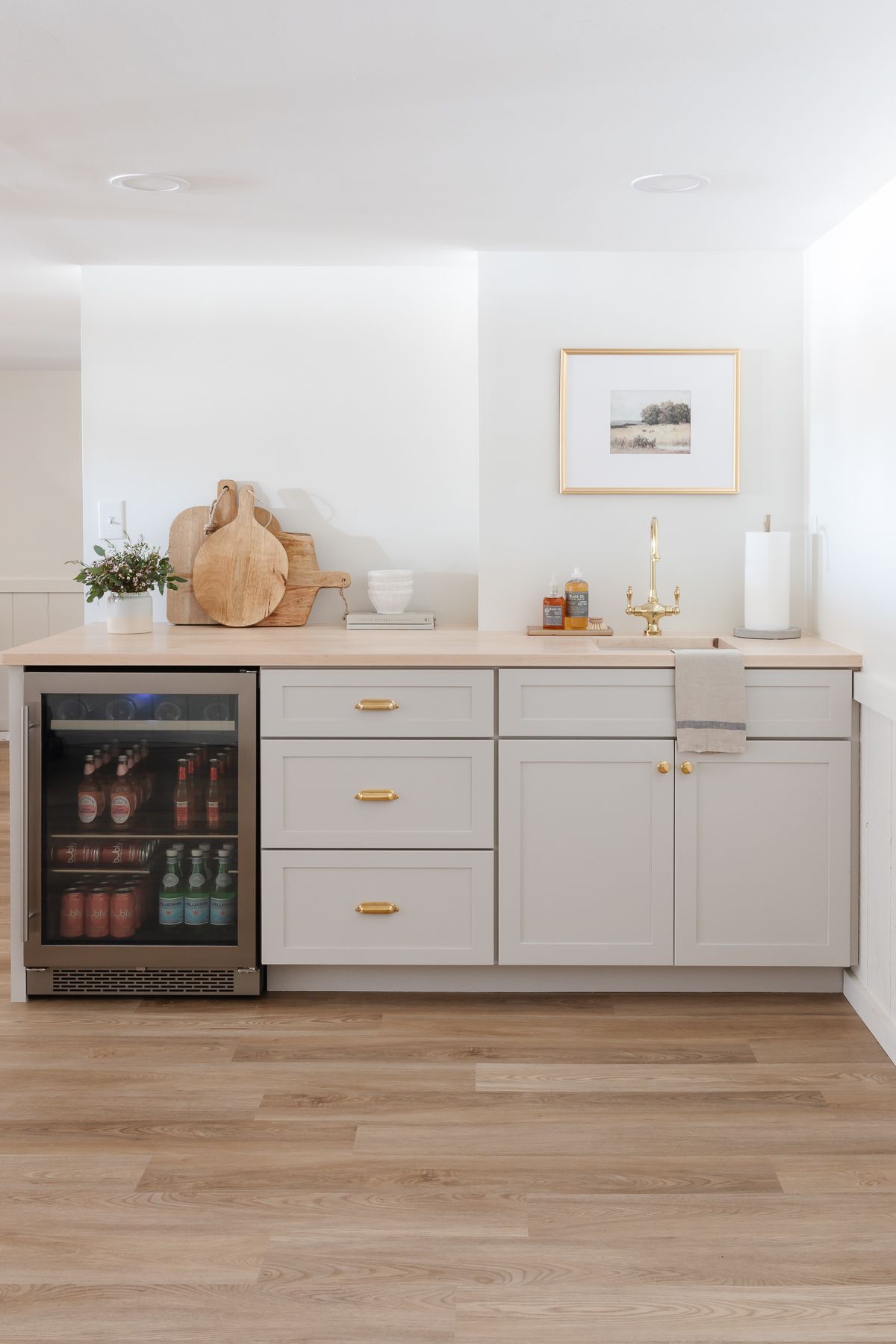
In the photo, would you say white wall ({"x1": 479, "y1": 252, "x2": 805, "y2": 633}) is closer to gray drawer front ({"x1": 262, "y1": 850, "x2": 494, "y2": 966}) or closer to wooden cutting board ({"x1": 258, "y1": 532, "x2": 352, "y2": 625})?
wooden cutting board ({"x1": 258, "y1": 532, "x2": 352, "y2": 625})

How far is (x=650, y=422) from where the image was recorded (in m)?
3.52

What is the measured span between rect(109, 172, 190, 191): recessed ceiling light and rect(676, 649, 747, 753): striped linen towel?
67.0 inches

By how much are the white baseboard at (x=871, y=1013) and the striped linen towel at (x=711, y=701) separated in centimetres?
69

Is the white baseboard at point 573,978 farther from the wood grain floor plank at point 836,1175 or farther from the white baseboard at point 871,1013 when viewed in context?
the wood grain floor plank at point 836,1175

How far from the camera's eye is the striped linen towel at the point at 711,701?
115 inches

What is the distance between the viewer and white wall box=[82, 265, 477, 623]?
3.72m

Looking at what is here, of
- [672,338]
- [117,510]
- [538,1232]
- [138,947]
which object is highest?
[672,338]

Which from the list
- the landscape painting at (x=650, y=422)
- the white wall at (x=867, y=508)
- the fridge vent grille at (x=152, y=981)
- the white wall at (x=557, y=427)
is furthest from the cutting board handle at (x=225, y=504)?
the white wall at (x=867, y=508)

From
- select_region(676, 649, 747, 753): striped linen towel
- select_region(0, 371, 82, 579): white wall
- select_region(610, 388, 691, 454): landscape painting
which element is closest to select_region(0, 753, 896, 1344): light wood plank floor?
select_region(676, 649, 747, 753): striped linen towel

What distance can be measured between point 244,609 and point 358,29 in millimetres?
1960

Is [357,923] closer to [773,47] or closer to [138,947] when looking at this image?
[138,947]

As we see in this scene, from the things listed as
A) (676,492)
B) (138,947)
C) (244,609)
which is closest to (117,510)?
(244,609)

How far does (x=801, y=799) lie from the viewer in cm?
298

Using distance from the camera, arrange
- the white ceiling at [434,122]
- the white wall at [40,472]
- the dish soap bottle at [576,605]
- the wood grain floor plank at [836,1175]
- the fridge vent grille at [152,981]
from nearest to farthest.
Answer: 1. the white ceiling at [434,122]
2. the wood grain floor plank at [836,1175]
3. the fridge vent grille at [152,981]
4. the dish soap bottle at [576,605]
5. the white wall at [40,472]
